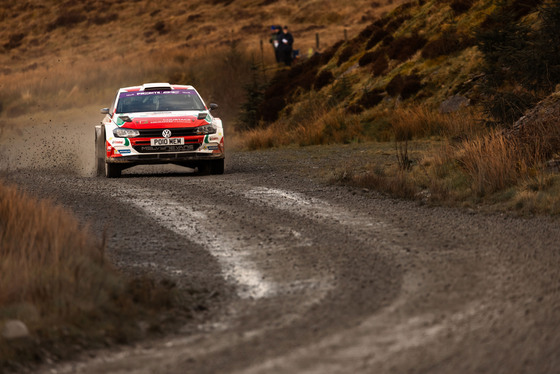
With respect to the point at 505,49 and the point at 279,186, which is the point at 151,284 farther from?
the point at 505,49

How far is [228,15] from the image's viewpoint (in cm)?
7994

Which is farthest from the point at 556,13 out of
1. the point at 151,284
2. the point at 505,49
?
the point at 151,284

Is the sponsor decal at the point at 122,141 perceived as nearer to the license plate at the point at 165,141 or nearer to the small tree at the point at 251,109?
the license plate at the point at 165,141

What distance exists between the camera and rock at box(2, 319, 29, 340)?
17.8ft

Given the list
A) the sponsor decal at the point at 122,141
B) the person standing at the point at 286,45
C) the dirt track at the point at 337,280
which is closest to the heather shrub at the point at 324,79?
the person standing at the point at 286,45

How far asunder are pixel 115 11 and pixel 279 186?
3000 inches

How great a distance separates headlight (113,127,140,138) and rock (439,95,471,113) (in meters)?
11.3

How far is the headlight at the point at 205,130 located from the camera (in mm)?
16531

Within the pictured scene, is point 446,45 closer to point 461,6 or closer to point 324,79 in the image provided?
point 461,6

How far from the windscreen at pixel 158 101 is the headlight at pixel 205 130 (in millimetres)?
969

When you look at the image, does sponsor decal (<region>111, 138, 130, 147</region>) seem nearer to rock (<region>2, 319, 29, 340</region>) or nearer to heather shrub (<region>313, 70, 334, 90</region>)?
rock (<region>2, 319, 29, 340</region>)

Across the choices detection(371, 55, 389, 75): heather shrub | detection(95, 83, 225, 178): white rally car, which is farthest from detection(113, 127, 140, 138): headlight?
detection(371, 55, 389, 75): heather shrub

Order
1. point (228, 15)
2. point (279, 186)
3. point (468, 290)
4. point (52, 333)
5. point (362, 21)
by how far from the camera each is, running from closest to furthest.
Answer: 1. point (52, 333)
2. point (468, 290)
3. point (279, 186)
4. point (362, 21)
5. point (228, 15)

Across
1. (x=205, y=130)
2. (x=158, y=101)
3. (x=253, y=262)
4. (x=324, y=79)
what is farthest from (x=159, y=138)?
(x=324, y=79)
